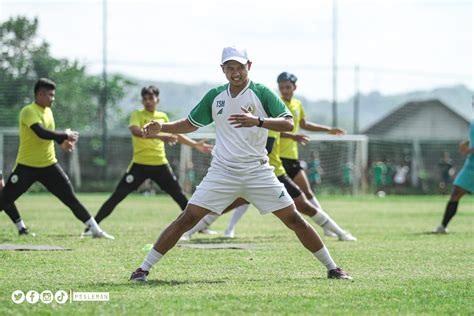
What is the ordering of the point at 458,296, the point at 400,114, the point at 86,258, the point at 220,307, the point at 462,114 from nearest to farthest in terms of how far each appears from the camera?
the point at 220,307
the point at 458,296
the point at 86,258
the point at 400,114
the point at 462,114

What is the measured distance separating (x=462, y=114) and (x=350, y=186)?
20813 mm

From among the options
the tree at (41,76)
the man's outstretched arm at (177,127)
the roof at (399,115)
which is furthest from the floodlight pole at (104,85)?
the man's outstretched arm at (177,127)

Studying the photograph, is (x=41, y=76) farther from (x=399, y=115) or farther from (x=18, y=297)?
(x=18, y=297)

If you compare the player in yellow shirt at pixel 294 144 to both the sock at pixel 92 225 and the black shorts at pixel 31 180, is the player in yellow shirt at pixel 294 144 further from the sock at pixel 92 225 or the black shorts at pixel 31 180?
the black shorts at pixel 31 180

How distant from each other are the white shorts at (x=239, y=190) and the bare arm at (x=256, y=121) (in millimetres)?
594

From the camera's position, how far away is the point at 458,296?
872 cm

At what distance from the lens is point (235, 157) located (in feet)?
31.1

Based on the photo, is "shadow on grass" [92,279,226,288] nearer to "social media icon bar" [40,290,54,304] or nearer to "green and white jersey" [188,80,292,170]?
"social media icon bar" [40,290,54,304]

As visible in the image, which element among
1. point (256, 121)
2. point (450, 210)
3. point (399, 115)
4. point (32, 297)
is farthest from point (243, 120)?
point (399, 115)

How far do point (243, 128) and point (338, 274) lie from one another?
180 cm

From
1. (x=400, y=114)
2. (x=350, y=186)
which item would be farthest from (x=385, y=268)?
(x=400, y=114)

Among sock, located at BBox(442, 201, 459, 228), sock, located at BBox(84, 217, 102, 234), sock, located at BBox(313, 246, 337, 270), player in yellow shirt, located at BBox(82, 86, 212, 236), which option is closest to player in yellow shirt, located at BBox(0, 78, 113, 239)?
sock, located at BBox(84, 217, 102, 234)

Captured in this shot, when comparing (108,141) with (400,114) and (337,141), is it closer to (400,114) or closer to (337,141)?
(337,141)

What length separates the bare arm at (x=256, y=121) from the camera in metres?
8.80
